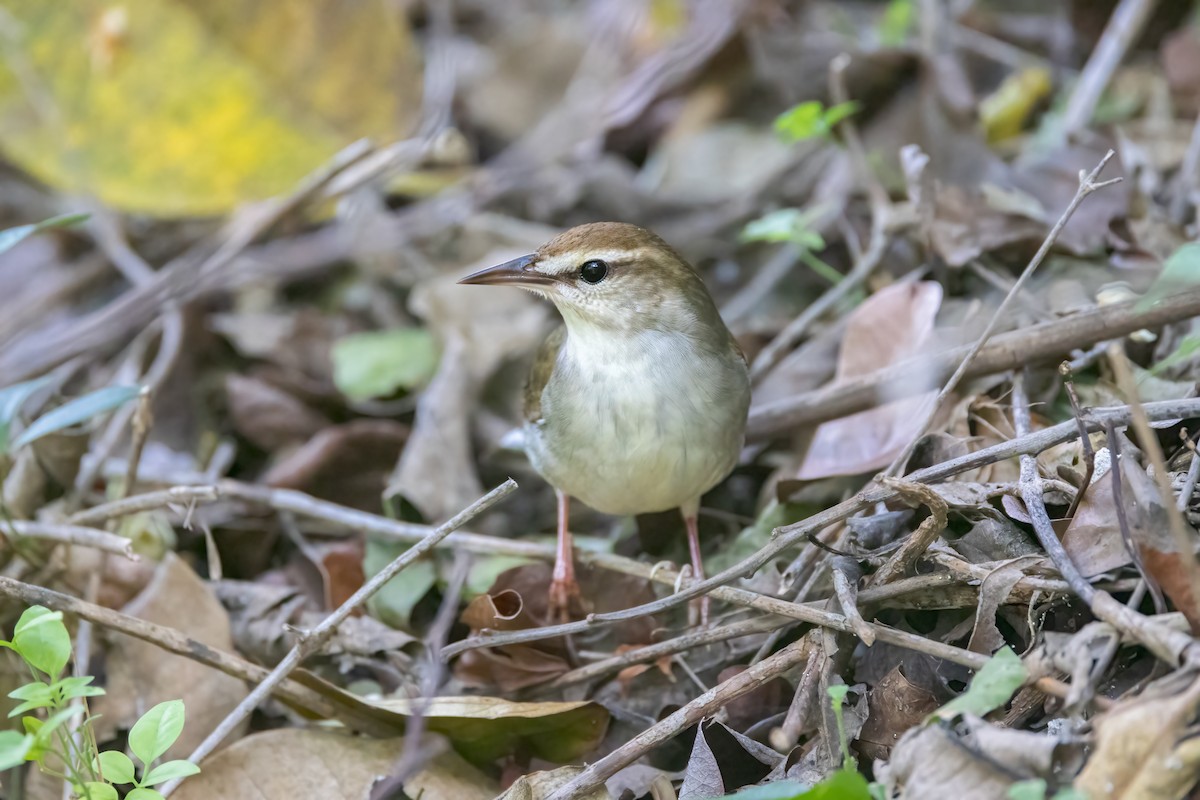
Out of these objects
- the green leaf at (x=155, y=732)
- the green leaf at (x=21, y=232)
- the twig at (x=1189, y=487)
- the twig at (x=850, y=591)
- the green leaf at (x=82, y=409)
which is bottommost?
the twig at (x=850, y=591)

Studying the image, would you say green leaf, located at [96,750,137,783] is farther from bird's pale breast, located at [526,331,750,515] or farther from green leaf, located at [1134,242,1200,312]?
green leaf, located at [1134,242,1200,312]

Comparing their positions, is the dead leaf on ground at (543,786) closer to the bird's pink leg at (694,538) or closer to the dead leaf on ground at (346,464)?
the bird's pink leg at (694,538)

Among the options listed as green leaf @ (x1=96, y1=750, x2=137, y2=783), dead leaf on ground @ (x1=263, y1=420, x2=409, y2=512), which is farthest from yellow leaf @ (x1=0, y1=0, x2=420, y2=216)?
green leaf @ (x1=96, y1=750, x2=137, y2=783)

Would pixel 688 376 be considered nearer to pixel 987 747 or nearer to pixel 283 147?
pixel 987 747

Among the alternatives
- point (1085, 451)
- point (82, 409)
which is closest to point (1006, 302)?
point (1085, 451)

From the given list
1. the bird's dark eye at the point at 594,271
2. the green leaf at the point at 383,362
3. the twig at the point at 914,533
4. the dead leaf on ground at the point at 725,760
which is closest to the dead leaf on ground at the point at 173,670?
the green leaf at the point at 383,362
